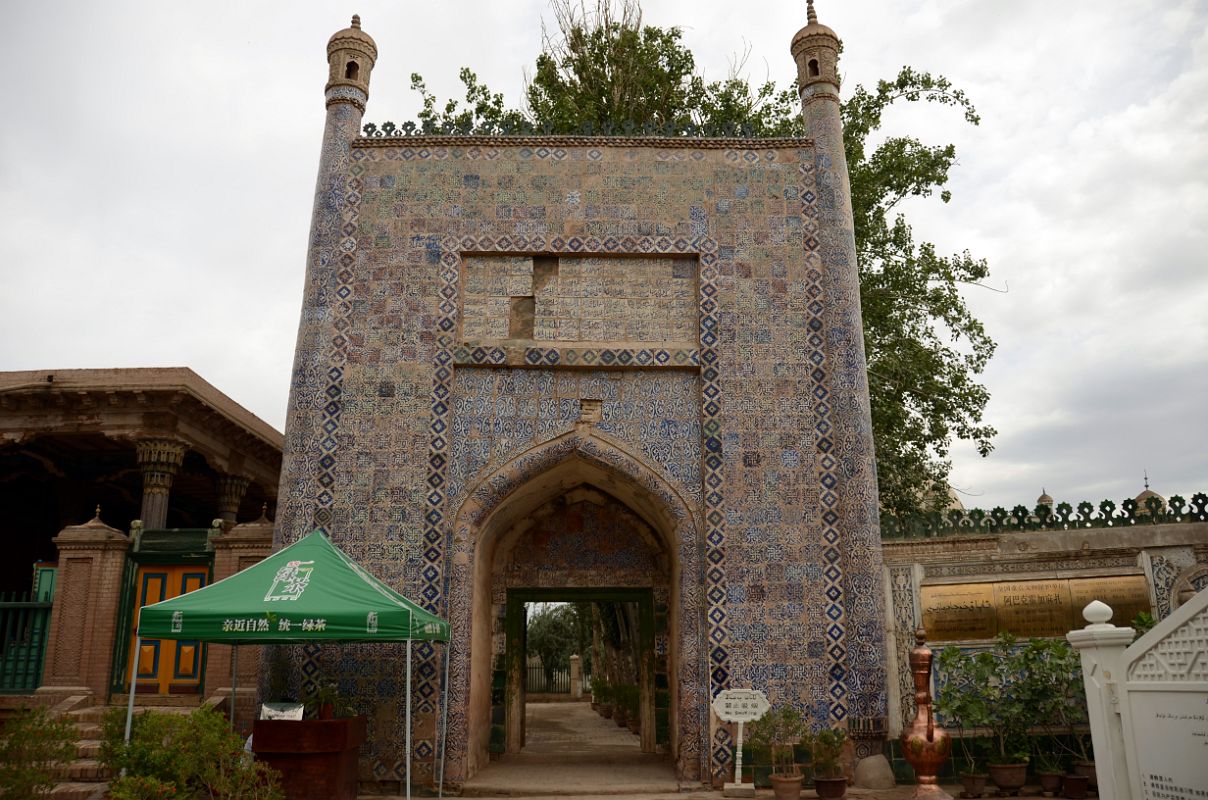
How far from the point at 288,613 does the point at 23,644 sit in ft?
17.6

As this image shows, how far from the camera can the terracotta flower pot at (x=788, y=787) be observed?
8.48 metres

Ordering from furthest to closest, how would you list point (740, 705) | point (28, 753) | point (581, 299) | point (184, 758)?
point (581, 299) → point (740, 705) → point (184, 758) → point (28, 753)

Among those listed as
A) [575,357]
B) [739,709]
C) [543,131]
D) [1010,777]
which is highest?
[543,131]

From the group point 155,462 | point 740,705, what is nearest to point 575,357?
point 740,705

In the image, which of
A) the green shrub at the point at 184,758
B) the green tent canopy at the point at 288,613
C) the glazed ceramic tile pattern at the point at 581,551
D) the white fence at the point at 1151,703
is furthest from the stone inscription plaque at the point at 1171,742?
the glazed ceramic tile pattern at the point at 581,551

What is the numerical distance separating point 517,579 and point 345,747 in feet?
10.9

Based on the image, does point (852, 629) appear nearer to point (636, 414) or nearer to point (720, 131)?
point (636, 414)

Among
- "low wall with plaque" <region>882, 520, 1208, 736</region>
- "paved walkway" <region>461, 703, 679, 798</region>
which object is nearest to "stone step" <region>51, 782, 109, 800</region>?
"paved walkway" <region>461, 703, 679, 798</region>

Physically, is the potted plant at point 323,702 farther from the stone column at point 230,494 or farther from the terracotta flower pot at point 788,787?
the stone column at point 230,494

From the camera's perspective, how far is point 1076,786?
8.26 metres

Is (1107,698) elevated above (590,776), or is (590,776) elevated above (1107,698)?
(1107,698)

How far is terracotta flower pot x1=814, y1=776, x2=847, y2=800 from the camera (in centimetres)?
844

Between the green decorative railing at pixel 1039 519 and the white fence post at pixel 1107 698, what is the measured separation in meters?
4.21

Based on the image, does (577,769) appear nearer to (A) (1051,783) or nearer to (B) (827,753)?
(B) (827,753)
